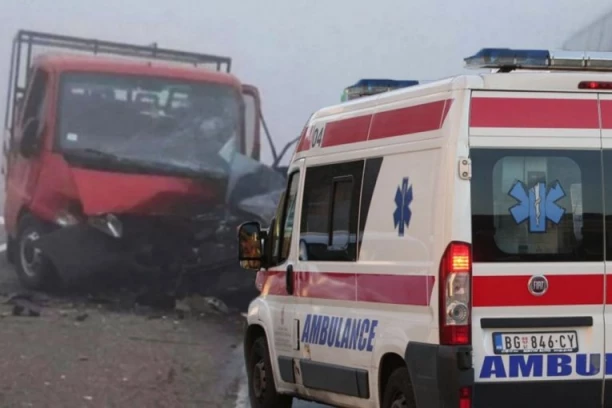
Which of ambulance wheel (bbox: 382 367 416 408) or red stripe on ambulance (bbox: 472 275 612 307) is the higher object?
red stripe on ambulance (bbox: 472 275 612 307)

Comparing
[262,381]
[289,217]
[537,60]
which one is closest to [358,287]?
[289,217]

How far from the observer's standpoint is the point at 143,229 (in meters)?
16.0

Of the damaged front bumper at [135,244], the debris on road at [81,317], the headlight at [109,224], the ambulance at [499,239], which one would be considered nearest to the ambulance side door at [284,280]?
the ambulance at [499,239]

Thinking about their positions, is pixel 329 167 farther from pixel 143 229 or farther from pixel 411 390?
pixel 143 229

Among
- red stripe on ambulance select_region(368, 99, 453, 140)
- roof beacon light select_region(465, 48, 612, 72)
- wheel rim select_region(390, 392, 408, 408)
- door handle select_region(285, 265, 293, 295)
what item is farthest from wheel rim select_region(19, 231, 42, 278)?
roof beacon light select_region(465, 48, 612, 72)

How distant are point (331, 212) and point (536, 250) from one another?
1743 millimetres

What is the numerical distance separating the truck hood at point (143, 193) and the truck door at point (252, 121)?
540mm

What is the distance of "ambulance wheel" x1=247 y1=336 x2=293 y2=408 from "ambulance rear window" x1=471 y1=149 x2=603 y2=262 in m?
2.90

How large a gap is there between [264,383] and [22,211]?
787 cm

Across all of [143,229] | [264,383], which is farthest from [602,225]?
[143,229]

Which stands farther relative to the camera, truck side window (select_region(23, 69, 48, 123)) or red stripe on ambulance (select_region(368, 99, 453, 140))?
truck side window (select_region(23, 69, 48, 123))

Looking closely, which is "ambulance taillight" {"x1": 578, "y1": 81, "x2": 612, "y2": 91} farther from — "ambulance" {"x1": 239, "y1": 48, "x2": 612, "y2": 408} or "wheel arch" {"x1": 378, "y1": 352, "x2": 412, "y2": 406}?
"wheel arch" {"x1": 378, "y1": 352, "x2": 412, "y2": 406}

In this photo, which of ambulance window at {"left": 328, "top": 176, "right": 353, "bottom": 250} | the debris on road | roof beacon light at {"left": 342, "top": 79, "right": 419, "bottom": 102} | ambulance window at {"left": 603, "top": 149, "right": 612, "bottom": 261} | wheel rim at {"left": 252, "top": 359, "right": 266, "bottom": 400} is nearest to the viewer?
ambulance window at {"left": 603, "top": 149, "right": 612, "bottom": 261}

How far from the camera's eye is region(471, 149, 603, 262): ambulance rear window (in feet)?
20.0
